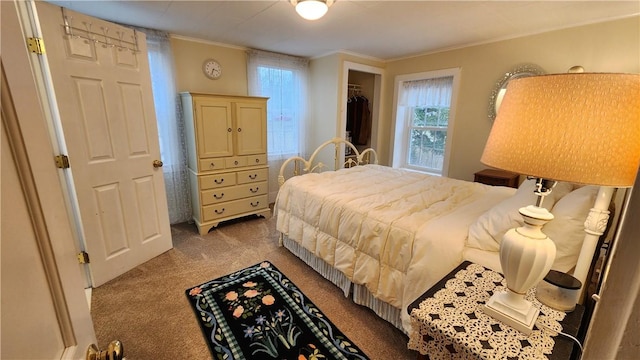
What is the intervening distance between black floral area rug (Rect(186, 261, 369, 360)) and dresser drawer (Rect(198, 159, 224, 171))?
135cm

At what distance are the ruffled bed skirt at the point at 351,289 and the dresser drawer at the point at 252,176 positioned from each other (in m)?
1.17

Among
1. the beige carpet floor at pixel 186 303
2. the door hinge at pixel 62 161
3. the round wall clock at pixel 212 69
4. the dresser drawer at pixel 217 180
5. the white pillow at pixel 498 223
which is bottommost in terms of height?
the beige carpet floor at pixel 186 303

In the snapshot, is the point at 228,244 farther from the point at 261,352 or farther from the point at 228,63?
the point at 228,63

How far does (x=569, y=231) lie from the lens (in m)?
1.20

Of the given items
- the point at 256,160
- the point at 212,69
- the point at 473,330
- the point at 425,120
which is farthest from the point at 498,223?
the point at 212,69

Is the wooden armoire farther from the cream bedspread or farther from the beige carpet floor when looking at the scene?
the cream bedspread

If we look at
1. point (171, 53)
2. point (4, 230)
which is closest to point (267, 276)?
point (4, 230)

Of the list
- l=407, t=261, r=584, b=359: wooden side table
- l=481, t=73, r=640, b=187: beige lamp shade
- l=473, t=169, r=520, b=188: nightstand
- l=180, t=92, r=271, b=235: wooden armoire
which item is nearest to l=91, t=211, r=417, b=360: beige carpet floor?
l=180, t=92, r=271, b=235: wooden armoire

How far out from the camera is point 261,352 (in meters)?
1.58

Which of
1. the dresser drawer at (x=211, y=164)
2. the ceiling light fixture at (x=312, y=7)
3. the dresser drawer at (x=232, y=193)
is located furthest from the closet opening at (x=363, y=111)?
the ceiling light fixture at (x=312, y=7)

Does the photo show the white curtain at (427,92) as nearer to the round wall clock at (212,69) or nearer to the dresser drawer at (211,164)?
the round wall clock at (212,69)

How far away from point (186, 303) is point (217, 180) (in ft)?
5.01

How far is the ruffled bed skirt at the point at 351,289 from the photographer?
1.78 m

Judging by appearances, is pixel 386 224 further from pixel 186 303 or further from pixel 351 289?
pixel 186 303
